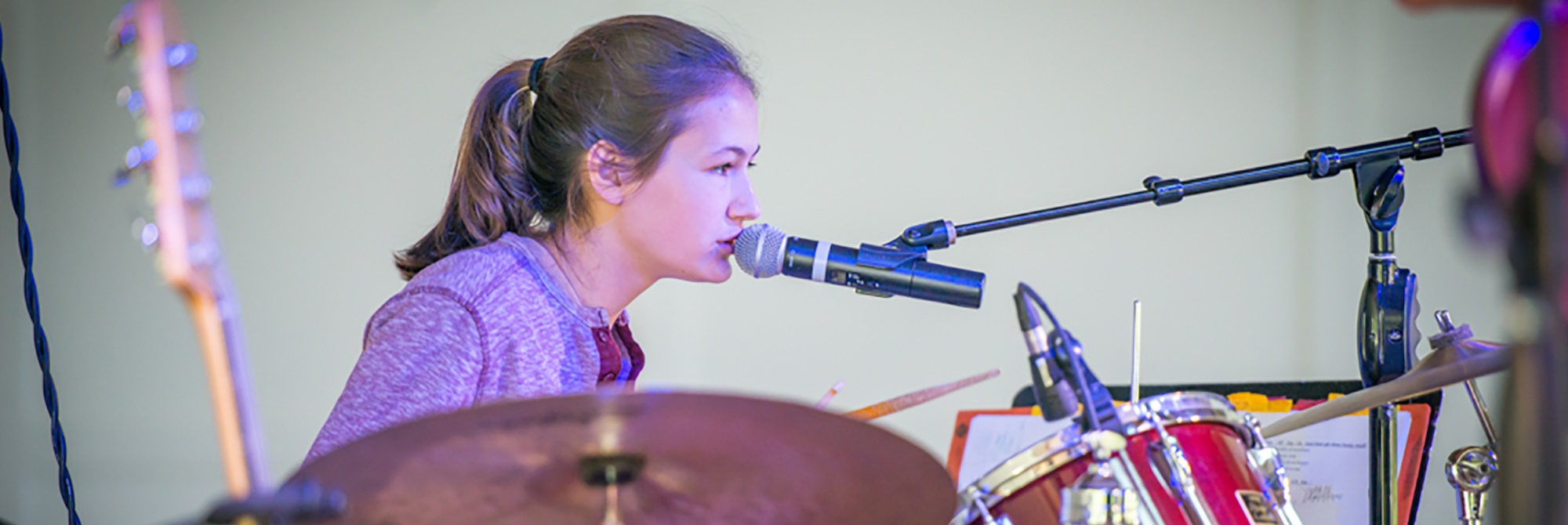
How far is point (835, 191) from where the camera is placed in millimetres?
2525

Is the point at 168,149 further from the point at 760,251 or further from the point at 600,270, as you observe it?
the point at 600,270

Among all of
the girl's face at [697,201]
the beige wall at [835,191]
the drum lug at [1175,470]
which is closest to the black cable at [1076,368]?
the drum lug at [1175,470]

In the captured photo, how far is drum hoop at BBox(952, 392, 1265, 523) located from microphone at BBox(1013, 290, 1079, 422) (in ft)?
0.32

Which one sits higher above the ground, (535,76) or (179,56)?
(535,76)

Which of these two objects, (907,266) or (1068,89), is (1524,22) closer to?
(907,266)

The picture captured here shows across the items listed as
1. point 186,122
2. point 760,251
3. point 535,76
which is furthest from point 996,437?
point 186,122

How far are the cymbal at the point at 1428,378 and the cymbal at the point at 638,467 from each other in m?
0.55

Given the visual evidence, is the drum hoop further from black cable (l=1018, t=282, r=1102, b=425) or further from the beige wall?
the beige wall

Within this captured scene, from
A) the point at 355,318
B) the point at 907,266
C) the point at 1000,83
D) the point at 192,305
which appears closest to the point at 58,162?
the point at 355,318

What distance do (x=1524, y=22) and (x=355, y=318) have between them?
2521 millimetres

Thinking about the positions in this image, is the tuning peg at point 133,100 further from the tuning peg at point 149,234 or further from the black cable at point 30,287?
the black cable at point 30,287

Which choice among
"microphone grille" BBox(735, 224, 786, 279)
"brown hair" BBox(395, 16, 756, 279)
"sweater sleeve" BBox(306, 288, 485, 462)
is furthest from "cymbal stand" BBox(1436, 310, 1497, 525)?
"sweater sleeve" BBox(306, 288, 485, 462)

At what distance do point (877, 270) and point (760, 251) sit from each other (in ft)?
0.52

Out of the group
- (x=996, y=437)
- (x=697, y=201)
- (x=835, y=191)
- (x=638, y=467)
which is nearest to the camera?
(x=638, y=467)
